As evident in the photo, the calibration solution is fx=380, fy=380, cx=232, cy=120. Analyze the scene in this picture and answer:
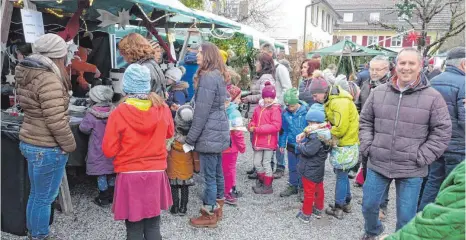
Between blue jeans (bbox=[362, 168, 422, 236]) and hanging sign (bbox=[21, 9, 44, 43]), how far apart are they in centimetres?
317

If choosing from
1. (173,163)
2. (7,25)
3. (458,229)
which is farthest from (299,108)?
(458,229)

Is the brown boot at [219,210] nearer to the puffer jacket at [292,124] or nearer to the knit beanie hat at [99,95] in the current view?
the puffer jacket at [292,124]

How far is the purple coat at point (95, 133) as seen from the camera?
3.88 metres

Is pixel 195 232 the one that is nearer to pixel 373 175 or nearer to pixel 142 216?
pixel 142 216

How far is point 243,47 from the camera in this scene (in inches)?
449

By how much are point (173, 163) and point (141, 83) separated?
1.42 metres

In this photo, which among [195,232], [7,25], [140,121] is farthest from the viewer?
[195,232]

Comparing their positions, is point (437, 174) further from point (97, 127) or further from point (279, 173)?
point (97, 127)

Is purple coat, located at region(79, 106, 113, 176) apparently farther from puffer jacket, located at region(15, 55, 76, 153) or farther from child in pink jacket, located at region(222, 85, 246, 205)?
child in pink jacket, located at region(222, 85, 246, 205)

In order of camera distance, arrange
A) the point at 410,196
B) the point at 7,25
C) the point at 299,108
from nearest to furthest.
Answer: the point at 410,196
the point at 7,25
the point at 299,108

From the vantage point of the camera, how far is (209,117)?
3.63m

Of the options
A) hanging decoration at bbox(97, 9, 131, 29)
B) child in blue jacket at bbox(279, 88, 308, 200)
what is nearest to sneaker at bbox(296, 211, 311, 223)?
child in blue jacket at bbox(279, 88, 308, 200)

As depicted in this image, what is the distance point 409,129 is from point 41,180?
289cm

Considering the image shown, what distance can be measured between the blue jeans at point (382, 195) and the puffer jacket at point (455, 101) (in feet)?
1.85
